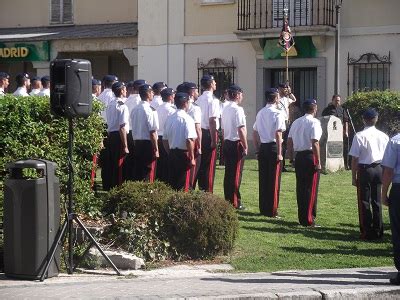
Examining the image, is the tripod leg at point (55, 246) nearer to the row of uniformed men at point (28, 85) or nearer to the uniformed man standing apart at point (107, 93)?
the uniformed man standing apart at point (107, 93)

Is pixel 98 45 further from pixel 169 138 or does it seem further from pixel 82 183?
pixel 82 183

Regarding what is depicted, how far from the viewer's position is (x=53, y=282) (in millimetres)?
10812

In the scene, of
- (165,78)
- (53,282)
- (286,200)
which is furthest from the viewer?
(165,78)

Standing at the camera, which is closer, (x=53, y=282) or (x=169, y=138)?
(x=53, y=282)

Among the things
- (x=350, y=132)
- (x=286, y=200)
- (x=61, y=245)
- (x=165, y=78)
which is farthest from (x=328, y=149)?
(x=61, y=245)

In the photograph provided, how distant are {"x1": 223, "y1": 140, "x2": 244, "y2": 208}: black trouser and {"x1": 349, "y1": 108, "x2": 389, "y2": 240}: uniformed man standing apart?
272 centimetres

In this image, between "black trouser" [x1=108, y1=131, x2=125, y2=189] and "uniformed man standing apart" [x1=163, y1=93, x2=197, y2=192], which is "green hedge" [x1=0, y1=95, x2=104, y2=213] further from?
"black trouser" [x1=108, y1=131, x2=125, y2=189]

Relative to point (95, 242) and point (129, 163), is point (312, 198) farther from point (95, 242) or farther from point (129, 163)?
point (95, 242)

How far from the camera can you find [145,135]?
16547mm

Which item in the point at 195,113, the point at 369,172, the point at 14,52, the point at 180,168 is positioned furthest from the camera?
the point at 14,52

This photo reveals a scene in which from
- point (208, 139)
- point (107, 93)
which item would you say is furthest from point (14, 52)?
point (208, 139)

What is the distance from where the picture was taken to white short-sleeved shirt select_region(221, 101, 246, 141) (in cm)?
1599

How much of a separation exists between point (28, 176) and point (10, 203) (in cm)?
49

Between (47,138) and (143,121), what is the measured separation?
3915 mm
